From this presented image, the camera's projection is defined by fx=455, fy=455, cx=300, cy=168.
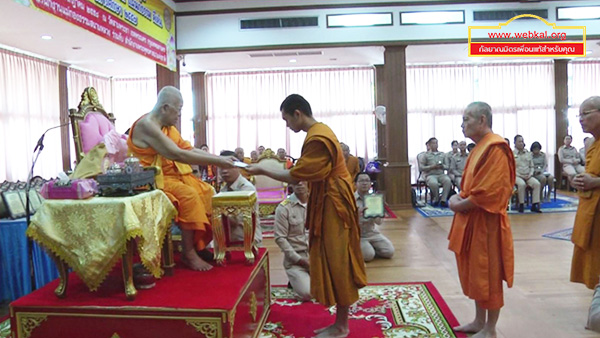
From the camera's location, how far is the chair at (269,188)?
637 cm

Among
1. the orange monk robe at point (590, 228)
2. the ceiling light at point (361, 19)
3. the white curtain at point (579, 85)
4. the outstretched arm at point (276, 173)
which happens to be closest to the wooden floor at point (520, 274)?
the orange monk robe at point (590, 228)

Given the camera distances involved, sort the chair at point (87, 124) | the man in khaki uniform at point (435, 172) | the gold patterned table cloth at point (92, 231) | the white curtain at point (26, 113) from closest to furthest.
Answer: the gold patterned table cloth at point (92, 231) → the chair at point (87, 124) → the white curtain at point (26, 113) → the man in khaki uniform at point (435, 172)

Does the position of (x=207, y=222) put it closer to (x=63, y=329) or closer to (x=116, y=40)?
(x=63, y=329)

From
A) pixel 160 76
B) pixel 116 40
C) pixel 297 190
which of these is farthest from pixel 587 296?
pixel 160 76

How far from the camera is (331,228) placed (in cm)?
267

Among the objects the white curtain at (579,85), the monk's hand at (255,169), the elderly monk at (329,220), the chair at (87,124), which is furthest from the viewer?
the white curtain at (579,85)

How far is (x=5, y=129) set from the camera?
301 inches

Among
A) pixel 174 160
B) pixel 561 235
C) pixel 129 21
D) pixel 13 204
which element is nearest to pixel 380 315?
pixel 174 160

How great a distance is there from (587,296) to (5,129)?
8413 mm

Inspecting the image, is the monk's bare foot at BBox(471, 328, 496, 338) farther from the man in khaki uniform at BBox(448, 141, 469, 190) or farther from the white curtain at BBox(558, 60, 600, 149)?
the white curtain at BBox(558, 60, 600, 149)

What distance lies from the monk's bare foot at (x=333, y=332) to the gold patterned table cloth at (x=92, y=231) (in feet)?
3.59

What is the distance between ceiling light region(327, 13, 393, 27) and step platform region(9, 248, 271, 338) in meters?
6.40

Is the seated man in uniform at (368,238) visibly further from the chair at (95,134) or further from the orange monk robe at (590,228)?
the chair at (95,134)

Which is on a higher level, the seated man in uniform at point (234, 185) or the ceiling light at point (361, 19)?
the ceiling light at point (361, 19)
